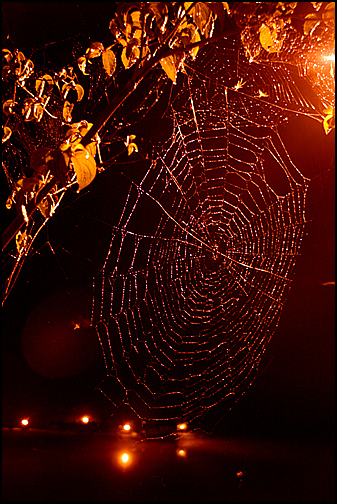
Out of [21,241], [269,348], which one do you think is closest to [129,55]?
[21,241]

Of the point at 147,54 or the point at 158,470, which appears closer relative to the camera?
the point at 147,54

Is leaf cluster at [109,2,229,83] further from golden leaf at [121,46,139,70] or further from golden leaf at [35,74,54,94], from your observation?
golden leaf at [35,74,54,94]

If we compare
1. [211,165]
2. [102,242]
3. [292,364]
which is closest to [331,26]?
[211,165]

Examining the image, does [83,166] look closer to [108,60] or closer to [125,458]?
[108,60]

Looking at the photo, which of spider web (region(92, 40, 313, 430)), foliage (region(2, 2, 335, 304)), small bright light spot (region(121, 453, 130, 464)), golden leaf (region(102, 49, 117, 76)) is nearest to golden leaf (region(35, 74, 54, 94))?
foliage (region(2, 2, 335, 304))

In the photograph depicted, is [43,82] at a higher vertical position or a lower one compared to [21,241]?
higher

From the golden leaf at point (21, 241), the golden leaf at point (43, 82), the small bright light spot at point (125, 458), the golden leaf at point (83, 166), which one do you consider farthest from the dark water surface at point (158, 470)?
the golden leaf at point (43, 82)

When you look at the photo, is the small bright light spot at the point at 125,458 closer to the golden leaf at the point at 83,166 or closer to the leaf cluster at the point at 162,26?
the golden leaf at the point at 83,166

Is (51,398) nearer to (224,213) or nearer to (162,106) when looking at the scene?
(224,213)
